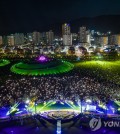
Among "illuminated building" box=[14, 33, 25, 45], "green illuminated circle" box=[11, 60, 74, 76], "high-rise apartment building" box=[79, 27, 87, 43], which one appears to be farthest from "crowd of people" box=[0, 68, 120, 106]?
"illuminated building" box=[14, 33, 25, 45]

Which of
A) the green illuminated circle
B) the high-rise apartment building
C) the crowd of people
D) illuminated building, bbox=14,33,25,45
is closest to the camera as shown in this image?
the crowd of people

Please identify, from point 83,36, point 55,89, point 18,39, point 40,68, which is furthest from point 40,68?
point 18,39

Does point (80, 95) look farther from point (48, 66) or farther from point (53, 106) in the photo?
point (48, 66)

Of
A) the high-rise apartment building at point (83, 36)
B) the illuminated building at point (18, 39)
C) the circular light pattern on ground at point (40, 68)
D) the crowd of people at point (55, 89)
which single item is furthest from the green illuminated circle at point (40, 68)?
the illuminated building at point (18, 39)

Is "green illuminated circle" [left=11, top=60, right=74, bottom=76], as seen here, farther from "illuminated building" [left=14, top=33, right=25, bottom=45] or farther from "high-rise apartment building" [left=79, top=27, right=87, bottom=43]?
"illuminated building" [left=14, top=33, right=25, bottom=45]

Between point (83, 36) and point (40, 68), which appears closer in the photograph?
point (40, 68)

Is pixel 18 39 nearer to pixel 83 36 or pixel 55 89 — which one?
pixel 83 36

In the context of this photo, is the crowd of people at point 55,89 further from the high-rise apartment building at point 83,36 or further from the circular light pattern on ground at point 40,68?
the high-rise apartment building at point 83,36
